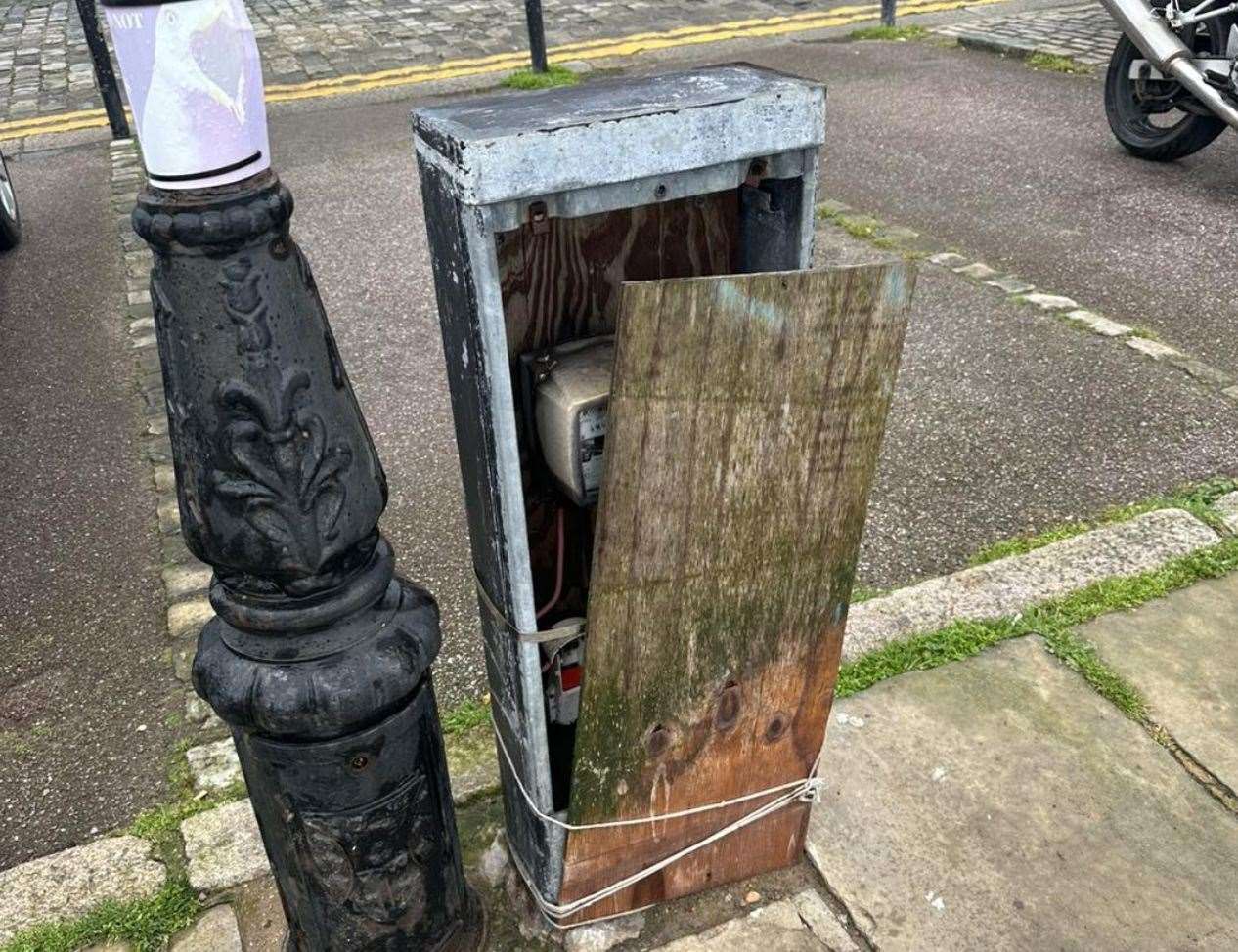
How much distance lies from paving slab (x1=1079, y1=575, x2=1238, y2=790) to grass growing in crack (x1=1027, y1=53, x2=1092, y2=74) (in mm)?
6788

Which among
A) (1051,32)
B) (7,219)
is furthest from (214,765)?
(1051,32)

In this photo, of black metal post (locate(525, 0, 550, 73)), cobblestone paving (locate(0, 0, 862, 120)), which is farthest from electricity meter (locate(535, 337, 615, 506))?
cobblestone paving (locate(0, 0, 862, 120))

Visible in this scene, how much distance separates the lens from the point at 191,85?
138cm

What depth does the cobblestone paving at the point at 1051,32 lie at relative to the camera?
910 centimetres

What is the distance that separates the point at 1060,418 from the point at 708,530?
8.84 feet

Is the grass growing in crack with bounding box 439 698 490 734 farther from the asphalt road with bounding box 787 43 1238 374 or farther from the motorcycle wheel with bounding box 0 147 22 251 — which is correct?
the motorcycle wheel with bounding box 0 147 22 251

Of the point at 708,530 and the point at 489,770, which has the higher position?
the point at 708,530

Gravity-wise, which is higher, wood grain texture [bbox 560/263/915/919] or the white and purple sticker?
the white and purple sticker

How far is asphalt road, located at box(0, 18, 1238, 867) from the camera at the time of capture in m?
3.10

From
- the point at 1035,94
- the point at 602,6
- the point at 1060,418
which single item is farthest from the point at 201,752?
the point at 602,6

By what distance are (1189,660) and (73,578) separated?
3361 mm

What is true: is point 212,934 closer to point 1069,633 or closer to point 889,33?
point 1069,633

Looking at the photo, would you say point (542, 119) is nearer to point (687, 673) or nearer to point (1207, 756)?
point (687, 673)

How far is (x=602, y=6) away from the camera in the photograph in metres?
12.2
